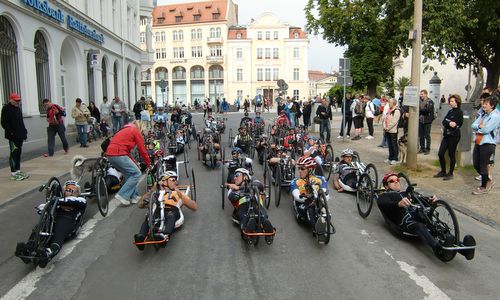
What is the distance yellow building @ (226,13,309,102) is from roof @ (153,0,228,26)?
18.9ft

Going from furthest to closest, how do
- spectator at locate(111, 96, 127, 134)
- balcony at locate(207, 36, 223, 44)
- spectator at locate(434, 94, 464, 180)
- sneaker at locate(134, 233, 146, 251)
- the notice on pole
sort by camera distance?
balcony at locate(207, 36, 223, 44) → spectator at locate(111, 96, 127, 134) → the notice on pole → spectator at locate(434, 94, 464, 180) → sneaker at locate(134, 233, 146, 251)

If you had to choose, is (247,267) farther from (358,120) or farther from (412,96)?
(358,120)

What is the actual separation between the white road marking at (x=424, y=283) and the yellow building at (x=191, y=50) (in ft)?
240

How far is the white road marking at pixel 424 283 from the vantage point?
4273 millimetres

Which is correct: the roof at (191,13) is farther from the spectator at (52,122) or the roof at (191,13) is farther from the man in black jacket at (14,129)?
the man in black jacket at (14,129)

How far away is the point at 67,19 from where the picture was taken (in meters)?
18.9

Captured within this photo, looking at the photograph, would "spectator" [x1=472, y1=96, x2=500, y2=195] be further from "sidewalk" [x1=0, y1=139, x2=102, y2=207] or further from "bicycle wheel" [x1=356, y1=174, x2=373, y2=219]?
"sidewalk" [x1=0, y1=139, x2=102, y2=207]

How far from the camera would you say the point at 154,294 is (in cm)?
429

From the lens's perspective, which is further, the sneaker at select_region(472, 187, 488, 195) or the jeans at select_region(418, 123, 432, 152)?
the jeans at select_region(418, 123, 432, 152)

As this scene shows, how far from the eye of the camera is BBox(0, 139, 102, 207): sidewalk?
858 centimetres

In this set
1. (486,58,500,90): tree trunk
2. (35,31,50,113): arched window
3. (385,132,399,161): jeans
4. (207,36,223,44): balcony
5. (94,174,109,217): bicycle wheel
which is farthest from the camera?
(207,36,223,44): balcony

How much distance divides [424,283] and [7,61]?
14293 mm

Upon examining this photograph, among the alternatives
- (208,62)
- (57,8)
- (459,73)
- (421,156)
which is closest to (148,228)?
(421,156)

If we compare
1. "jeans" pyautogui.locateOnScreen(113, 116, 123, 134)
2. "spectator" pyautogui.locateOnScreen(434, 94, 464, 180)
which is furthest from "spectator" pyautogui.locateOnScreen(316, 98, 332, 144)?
"jeans" pyautogui.locateOnScreen(113, 116, 123, 134)
